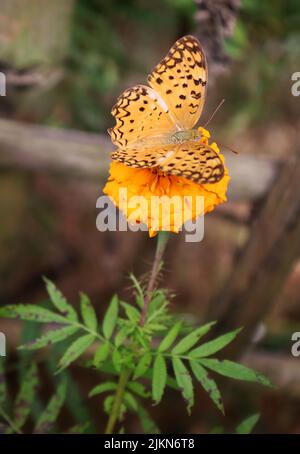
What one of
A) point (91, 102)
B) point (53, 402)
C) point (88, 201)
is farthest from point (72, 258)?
point (53, 402)

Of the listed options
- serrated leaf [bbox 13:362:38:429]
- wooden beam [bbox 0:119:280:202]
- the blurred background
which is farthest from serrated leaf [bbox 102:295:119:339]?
wooden beam [bbox 0:119:280:202]

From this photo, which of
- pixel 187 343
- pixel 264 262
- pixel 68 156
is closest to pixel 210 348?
pixel 187 343

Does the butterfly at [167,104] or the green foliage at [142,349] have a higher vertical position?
the butterfly at [167,104]

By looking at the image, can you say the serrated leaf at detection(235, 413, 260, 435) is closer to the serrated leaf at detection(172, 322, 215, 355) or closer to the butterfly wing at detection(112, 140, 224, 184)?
the serrated leaf at detection(172, 322, 215, 355)

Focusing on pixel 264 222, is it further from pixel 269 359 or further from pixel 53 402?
pixel 53 402

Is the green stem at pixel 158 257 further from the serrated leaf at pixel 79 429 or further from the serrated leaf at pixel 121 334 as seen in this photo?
the serrated leaf at pixel 79 429

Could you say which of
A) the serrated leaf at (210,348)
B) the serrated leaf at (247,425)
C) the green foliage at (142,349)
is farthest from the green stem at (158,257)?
the serrated leaf at (247,425)
